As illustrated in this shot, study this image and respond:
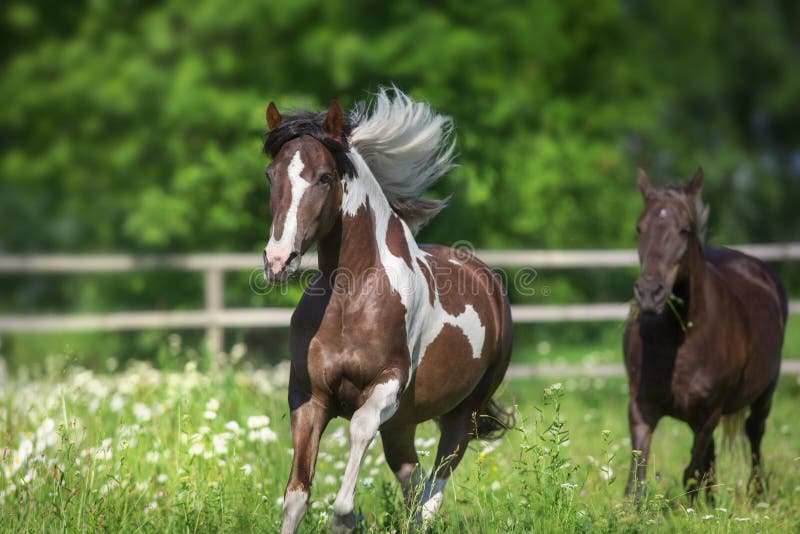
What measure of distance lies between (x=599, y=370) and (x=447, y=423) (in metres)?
5.48

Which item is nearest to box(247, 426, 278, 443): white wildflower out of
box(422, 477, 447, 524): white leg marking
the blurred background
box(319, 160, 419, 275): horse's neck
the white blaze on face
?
box(422, 477, 447, 524): white leg marking

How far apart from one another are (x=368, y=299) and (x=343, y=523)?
93 cm

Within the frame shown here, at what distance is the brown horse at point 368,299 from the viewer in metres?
3.79

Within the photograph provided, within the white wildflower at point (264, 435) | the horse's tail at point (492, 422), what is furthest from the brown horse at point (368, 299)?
the white wildflower at point (264, 435)

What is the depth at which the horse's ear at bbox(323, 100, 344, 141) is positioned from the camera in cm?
397

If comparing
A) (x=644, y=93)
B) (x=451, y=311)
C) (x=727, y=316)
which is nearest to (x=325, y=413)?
(x=451, y=311)

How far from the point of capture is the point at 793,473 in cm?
582

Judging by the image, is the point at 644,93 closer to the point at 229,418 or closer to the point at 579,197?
the point at 579,197

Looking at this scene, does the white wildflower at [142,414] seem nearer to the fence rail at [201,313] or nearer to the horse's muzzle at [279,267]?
the horse's muzzle at [279,267]

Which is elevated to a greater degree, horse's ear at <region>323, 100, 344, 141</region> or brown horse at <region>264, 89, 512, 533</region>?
horse's ear at <region>323, 100, 344, 141</region>

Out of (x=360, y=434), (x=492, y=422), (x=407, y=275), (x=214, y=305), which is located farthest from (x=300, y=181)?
(x=214, y=305)

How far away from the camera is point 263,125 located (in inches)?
412

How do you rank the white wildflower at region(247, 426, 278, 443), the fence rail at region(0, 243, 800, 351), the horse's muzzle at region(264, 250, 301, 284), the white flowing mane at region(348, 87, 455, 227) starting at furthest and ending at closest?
1. the fence rail at region(0, 243, 800, 351)
2. the white wildflower at region(247, 426, 278, 443)
3. the white flowing mane at region(348, 87, 455, 227)
4. the horse's muzzle at region(264, 250, 301, 284)

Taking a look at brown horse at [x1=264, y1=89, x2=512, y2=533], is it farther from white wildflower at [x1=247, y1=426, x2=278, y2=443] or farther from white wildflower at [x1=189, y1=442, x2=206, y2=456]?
white wildflower at [x1=189, y1=442, x2=206, y2=456]
